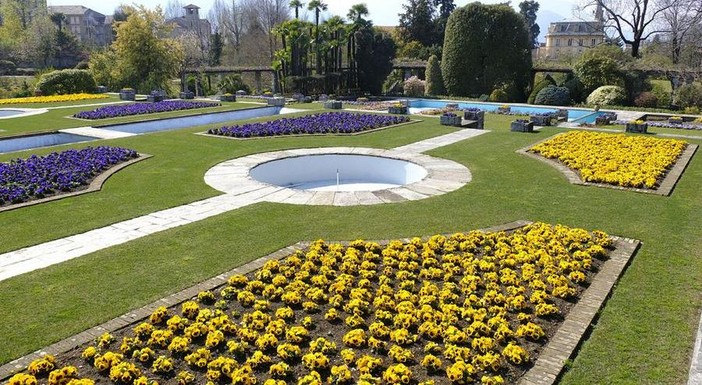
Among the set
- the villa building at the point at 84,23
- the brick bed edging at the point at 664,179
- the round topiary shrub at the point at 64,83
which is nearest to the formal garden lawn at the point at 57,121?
the round topiary shrub at the point at 64,83

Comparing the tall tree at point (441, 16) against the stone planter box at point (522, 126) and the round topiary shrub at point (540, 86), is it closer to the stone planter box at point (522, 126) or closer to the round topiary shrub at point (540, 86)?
the round topiary shrub at point (540, 86)

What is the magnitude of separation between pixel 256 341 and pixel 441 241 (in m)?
3.94

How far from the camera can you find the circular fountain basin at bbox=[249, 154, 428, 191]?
14.8 m

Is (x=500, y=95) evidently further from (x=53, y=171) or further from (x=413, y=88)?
(x=53, y=171)

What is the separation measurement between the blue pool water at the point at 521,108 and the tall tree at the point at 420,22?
20.5 metres

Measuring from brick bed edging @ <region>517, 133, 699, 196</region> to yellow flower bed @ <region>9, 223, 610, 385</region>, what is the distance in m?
4.23

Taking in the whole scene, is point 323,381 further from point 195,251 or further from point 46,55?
point 46,55

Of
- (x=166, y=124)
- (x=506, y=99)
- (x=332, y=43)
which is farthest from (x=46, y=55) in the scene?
(x=506, y=99)

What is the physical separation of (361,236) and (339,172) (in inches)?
265

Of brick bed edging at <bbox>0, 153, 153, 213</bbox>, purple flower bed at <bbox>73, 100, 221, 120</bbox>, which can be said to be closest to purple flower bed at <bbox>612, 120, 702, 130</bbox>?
brick bed edging at <bbox>0, 153, 153, 213</bbox>

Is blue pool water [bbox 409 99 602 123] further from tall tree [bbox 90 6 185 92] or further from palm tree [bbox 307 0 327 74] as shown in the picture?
tall tree [bbox 90 6 185 92]

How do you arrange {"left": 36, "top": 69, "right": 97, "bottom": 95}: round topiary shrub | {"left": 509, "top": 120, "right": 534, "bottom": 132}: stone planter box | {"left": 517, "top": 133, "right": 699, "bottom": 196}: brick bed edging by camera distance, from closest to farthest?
{"left": 517, "top": 133, "right": 699, "bottom": 196}: brick bed edging < {"left": 509, "top": 120, "right": 534, "bottom": 132}: stone planter box < {"left": 36, "top": 69, "right": 97, "bottom": 95}: round topiary shrub

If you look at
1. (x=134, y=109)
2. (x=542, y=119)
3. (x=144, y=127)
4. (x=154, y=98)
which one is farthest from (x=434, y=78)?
(x=144, y=127)

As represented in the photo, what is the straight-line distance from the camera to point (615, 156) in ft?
48.8
